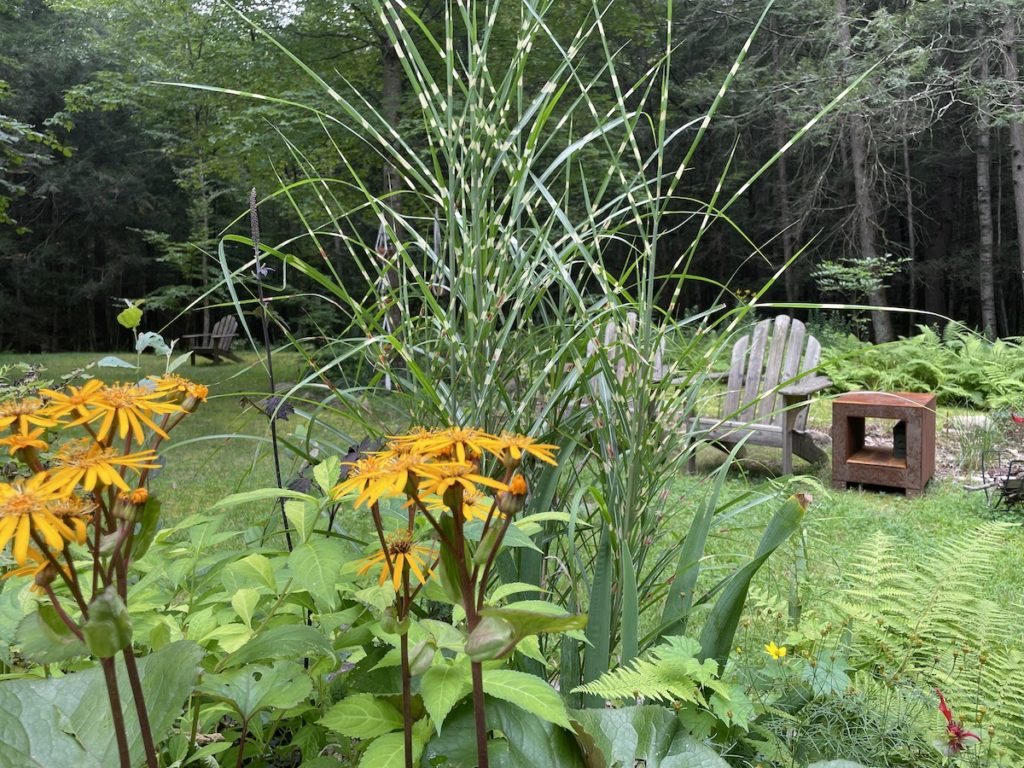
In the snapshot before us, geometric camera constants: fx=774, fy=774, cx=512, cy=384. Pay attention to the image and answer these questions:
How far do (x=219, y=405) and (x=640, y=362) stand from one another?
27.9 feet

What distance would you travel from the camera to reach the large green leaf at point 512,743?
30.3 inches

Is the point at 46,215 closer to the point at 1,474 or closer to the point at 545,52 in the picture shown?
the point at 545,52

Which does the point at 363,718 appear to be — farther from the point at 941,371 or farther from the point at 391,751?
the point at 941,371

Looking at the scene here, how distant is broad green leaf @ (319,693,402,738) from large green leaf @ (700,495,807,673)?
19.1 inches

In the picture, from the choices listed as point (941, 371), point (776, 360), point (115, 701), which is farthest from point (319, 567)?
point (941, 371)

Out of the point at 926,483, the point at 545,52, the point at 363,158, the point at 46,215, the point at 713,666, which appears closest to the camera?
the point at 713,666

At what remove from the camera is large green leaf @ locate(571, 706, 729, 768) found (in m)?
0.77

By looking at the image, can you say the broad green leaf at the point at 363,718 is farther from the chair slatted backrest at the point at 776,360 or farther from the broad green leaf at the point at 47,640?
the chair slatted backrest at the point at 776,360

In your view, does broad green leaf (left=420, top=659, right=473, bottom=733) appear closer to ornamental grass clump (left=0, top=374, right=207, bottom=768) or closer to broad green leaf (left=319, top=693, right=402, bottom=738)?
broad green leaf (left=319, top=693, right=402, bottom=738)

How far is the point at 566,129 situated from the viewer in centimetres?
782

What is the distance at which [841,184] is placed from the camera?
51.0 ft

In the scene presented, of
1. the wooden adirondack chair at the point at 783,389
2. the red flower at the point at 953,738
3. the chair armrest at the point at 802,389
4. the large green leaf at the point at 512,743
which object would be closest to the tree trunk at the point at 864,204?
the wooden adirondack chair at the point at 783,389

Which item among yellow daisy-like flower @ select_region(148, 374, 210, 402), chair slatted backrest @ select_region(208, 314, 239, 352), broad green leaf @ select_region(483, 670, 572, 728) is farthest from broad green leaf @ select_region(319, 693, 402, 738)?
Answer: chair slatted backrest @ select_region(208, 314, 239, 352)

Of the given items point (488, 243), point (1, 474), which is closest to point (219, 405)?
point (1, 474)
